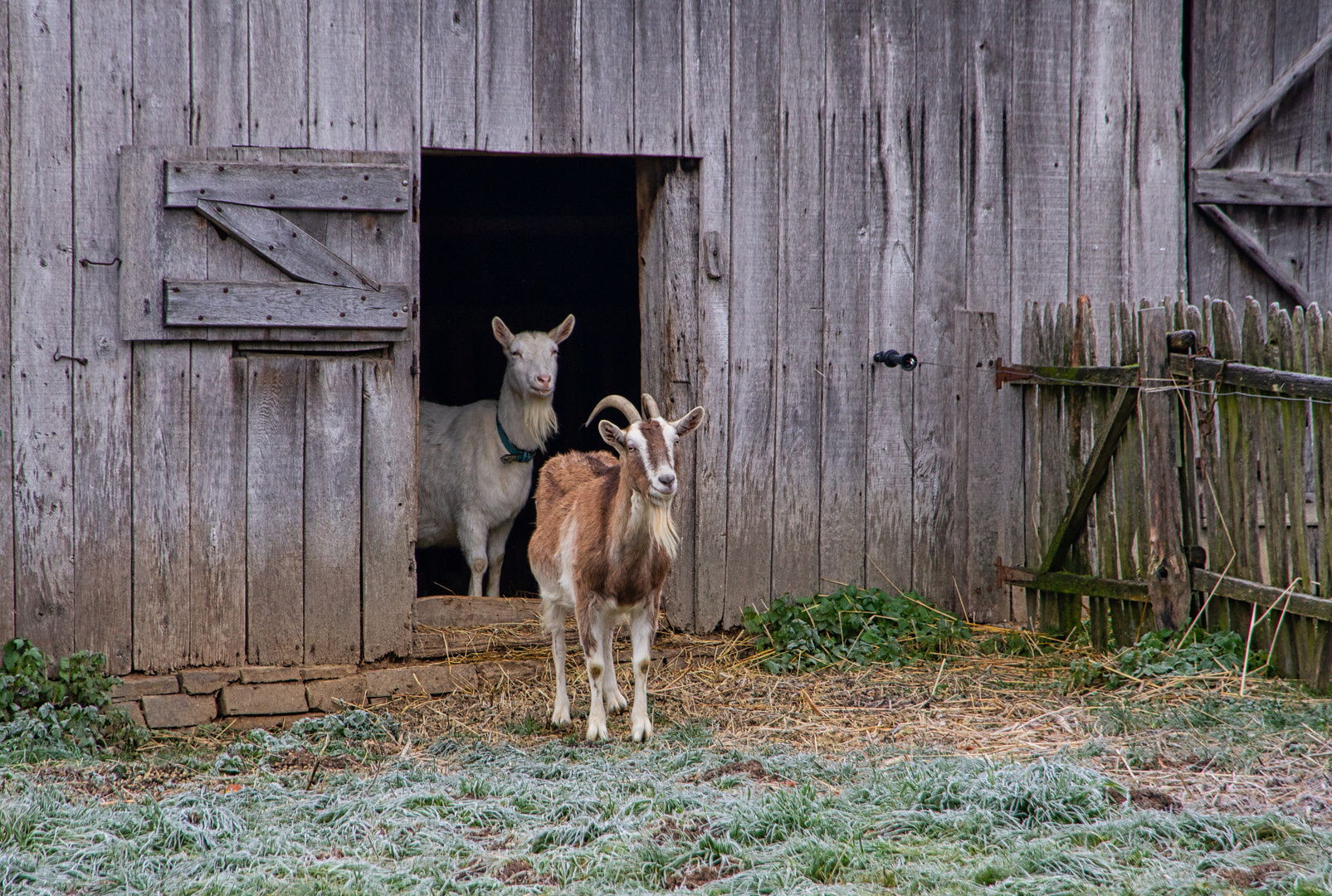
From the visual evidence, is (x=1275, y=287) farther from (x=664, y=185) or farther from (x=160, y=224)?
(x=160, y=224)

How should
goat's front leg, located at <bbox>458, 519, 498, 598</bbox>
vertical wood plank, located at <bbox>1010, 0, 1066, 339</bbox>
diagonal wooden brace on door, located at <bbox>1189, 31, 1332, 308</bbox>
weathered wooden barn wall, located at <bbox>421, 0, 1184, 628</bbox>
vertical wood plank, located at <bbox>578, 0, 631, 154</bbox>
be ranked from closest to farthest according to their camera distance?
1. vertical wood plank, located at <bbox>578, 0, 631, 154</bbox>
2. weathered wooden barn wall, located at <bbox>421, 0, 1184, 628</bbox>
3. vertical wood plank, located at <bbox>1010, 0, 1066, 339</bbox>
4. diagonal wooden brace on door, located at <bbox>1189, 31, 1332, 308</bbox>
5. goat's front leg, located at <bbox>458, 519, 498, 598</bbox>

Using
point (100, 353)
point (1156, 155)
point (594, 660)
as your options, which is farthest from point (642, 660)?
point (1156, 155)

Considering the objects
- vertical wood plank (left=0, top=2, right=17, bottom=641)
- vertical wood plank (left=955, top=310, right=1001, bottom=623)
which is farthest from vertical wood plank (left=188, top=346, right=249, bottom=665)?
vertical wood plank (left=955, top=310, right=1001, bottom=623)

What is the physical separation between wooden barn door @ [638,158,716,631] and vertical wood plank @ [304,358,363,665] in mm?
1555

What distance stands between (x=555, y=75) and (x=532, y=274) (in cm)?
441

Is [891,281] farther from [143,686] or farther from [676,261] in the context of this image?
[143,686]

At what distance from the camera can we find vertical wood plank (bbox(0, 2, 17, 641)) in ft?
17.9

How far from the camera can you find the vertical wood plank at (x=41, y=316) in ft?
17.9

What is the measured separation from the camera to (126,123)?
559cm

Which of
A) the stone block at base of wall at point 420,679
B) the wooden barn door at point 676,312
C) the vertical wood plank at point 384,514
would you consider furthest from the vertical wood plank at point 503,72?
the stone block at base of wall at point 420,679

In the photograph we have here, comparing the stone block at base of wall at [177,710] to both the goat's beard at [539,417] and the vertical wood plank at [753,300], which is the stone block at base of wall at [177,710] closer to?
the vertical wood plank at [753,300]

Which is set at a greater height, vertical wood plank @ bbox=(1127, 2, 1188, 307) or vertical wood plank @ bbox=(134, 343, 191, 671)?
vertical wood plank @ bbox=(1127, 2, 1188, 307)

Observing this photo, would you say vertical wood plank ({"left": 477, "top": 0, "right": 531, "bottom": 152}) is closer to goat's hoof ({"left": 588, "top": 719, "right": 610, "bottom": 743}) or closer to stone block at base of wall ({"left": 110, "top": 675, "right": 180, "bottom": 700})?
goat's hoof ({"left": 588, "top": 719, "right": 610, "bottom": 743})

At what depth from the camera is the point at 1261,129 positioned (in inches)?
279
